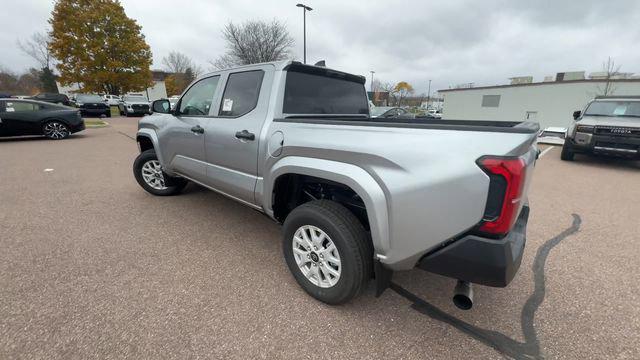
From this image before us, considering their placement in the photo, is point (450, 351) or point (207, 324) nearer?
point (450, 351)

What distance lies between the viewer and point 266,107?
8.57 feet

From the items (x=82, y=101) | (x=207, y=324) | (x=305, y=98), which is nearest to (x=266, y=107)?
(x=305, y=98)

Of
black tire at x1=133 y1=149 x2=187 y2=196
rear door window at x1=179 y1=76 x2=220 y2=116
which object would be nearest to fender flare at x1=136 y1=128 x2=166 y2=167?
black tire at x1=133 y1=149 x2=187 y2=196

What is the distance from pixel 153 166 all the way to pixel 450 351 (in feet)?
14.6

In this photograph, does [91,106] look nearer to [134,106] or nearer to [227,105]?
[134,106]

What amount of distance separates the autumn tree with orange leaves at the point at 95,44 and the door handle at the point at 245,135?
3146 centimetres

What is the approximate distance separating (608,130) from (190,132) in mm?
8888

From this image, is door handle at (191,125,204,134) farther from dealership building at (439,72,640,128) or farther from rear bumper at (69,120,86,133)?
dealership building at (439,72,640,128)

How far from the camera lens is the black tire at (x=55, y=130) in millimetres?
10266

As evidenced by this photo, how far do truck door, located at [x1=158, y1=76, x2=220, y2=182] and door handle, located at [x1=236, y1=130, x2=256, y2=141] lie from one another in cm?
72

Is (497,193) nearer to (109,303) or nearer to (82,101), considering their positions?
(109,303)

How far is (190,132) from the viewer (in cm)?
344

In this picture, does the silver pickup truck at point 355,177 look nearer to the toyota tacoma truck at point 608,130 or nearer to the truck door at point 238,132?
the truck door at point 238,132

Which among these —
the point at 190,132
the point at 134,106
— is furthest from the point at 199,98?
the point at 134,106
